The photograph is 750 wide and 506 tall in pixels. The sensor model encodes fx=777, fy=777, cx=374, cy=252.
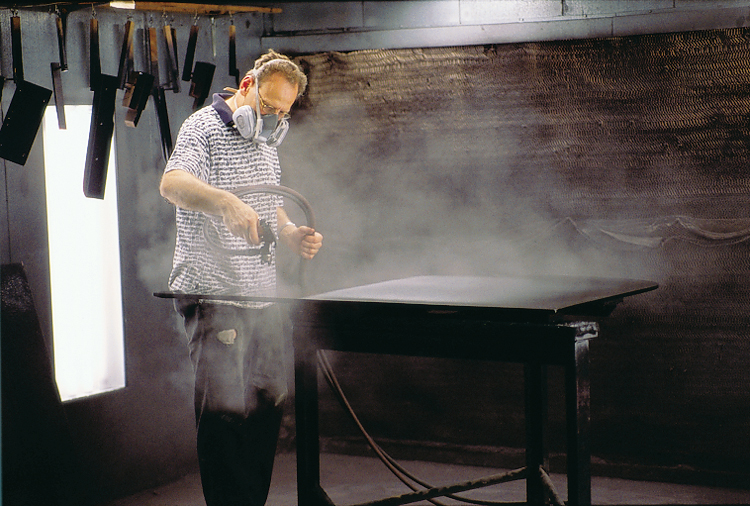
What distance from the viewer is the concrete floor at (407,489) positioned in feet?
12.2

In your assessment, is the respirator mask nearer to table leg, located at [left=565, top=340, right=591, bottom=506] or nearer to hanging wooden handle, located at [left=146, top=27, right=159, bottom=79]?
hanging wooden handle, located at [left=146, top=27, right=159, bottom=79]

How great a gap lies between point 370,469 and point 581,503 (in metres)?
2.22

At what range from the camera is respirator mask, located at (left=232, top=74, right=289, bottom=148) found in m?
2.88

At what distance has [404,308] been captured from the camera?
2283 mm

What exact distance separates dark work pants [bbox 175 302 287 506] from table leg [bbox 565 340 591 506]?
51.1 inches

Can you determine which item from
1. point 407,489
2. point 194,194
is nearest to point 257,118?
point 194,194

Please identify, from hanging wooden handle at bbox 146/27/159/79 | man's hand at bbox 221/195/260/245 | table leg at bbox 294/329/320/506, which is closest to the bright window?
hanging wooden handle at bbox 146/27/159/79

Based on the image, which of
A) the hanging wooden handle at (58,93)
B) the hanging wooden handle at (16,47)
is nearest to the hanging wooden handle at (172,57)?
the hanging wooden handle at (58,93)

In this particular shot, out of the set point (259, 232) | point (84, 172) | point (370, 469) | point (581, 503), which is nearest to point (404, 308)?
point (259, 232)

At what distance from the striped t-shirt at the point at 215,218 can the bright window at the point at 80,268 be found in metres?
0.91

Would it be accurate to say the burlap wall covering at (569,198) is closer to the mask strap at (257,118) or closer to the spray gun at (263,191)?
the mask strap at (257,118)

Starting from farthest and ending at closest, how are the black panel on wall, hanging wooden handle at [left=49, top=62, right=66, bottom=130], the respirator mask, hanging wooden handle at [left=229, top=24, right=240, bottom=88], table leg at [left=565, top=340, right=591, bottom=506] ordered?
hanging wooden handle at [left=229, top=24, right=240, bottom=88]
hanging wooden handle at [left=49, top=62, right=66, bottom=130]
the black panel on wall
the respirator mask
table leg at [left=565, top=340, right=591, bottom=506]

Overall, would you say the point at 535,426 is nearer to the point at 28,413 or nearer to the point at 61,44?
the point at 28,413

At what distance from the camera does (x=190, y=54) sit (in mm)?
3855
